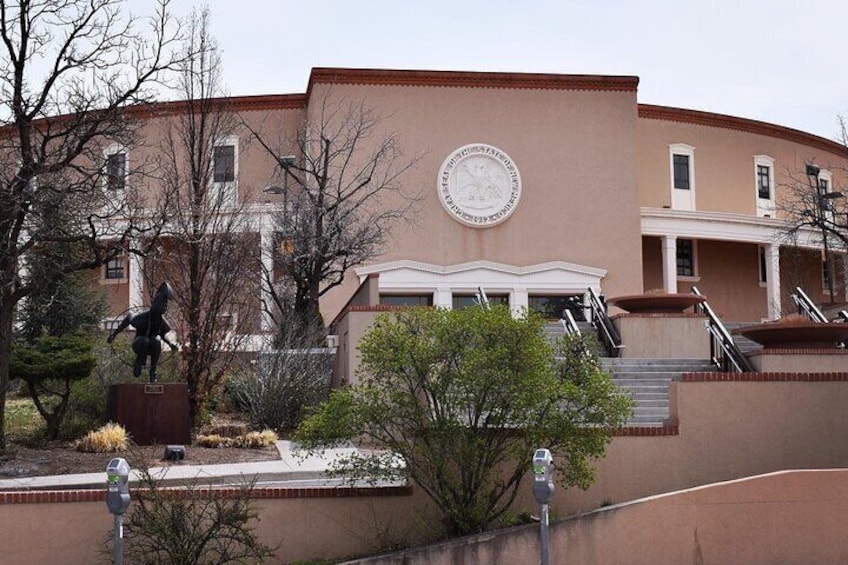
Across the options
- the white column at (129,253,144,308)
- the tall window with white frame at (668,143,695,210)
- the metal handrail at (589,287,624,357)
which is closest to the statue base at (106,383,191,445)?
the metal handrail at (589,287,624,357)

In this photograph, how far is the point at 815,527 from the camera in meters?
14.4

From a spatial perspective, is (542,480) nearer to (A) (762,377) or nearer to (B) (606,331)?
(A) (762,377)

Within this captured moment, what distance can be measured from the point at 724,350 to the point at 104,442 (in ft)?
35.0

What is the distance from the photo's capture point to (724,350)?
20.3 meters

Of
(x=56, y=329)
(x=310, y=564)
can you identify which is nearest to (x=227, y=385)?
(x=56, y=329)

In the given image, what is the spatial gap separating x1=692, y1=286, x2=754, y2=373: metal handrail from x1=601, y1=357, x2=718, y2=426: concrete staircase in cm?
31

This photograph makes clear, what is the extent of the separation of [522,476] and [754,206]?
3516 centimetres

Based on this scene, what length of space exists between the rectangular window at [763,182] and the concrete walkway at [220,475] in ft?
111

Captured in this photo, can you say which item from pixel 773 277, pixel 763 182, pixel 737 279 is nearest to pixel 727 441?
pixel 773 277

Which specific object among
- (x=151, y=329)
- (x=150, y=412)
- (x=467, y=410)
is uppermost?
(x=151, y=329)

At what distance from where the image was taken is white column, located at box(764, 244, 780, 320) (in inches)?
1704

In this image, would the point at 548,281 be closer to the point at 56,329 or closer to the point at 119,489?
the point at 56,329

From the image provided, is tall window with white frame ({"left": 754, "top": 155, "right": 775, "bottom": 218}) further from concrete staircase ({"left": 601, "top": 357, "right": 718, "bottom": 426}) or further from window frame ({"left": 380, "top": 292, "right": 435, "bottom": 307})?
concrete staircase ({"left": 601, "top": 357, "right": 718, "bottom": 426})

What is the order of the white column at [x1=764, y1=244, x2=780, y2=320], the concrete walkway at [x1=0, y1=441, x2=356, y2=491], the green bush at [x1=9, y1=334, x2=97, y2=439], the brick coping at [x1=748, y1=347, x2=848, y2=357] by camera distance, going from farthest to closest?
1. the white column at [x1=764, y1=244, x2=780, y2=320]
2. the green bush at [x1=9, y1=334, x2=97, y2=439]
3. the brick coping at [x1=748, y1=347, x2=848, y2=357]
4. the concrete walkway at [x1=0, y1=441, x2=356, y2=491]
